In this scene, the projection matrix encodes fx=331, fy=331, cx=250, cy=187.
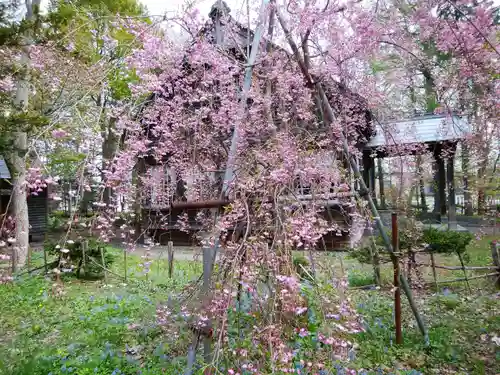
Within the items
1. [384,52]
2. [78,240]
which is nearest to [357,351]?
[384,52]

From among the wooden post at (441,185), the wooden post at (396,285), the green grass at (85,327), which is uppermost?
the wooden post at (441,185)

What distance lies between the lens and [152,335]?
3771mm

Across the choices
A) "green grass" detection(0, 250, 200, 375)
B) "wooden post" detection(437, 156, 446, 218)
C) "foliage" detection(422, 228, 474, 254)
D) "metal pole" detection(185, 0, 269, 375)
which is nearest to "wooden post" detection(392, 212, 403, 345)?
"metal pole" detection(185, 0, 269, 375)

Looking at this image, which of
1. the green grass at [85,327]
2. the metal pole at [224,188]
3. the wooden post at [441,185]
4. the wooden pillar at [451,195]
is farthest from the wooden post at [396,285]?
the wooden post at [441,185]

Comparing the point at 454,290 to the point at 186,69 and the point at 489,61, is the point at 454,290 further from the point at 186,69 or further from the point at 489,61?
the point at 186,69

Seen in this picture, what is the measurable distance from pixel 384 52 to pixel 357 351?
398 cm

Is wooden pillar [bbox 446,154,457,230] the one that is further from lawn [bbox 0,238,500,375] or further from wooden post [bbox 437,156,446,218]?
lawn [bbox 0,238,500,375]

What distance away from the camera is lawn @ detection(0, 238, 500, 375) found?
9.96ft

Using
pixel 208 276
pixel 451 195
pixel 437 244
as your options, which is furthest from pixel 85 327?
pixel 451 195

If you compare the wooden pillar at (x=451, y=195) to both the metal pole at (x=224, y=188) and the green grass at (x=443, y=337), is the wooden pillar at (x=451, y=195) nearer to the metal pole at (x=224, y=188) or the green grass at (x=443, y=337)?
the green grass at (x=443, y=337)

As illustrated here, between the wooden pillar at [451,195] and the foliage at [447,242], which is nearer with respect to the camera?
the foliage at [447,242]

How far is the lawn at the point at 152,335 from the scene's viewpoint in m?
3.04

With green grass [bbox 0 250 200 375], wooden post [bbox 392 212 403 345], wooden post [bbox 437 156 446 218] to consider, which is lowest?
green grass [bbox 0 250 200 375]

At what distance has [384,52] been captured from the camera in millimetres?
4781
